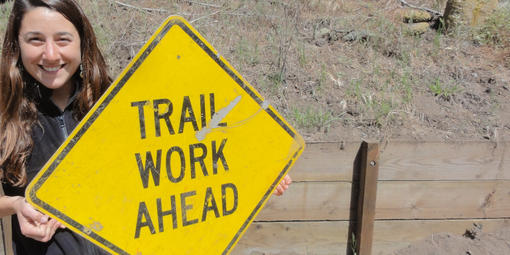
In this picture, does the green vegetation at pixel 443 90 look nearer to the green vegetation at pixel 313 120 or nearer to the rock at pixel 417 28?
the rock at pixel 417 28

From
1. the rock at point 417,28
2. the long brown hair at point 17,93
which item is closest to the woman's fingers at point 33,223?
the long brown hair at point 17,93

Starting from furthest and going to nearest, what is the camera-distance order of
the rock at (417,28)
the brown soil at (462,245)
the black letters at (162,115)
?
1. the rock at (417,28)
2. the brown soil at (462,245)
3. the black letters at (162,115)

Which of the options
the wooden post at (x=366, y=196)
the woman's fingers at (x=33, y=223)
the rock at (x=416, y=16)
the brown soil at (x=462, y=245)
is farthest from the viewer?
the rock at (x=416, y=16)

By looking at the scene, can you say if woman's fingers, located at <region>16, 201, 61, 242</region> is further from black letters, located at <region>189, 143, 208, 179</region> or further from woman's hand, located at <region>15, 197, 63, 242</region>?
black letters, located at <region>189, 143, 208, 179</region>

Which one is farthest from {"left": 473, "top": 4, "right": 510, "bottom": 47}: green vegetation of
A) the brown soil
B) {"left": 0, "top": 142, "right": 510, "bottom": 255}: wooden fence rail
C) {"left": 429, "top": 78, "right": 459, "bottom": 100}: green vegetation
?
the brown soil

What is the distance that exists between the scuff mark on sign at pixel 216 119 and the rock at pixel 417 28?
341 centimetres

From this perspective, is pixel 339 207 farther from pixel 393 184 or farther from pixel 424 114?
pixel 424 114

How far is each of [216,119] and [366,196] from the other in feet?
5.64

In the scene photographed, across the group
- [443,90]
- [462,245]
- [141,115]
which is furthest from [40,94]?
[443,90]

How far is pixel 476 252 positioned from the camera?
3391 mm

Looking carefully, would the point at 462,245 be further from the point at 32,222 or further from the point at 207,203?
the point at 32,222

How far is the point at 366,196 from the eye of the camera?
3164mm

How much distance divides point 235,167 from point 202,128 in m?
0.23

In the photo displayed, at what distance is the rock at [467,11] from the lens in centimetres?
457
